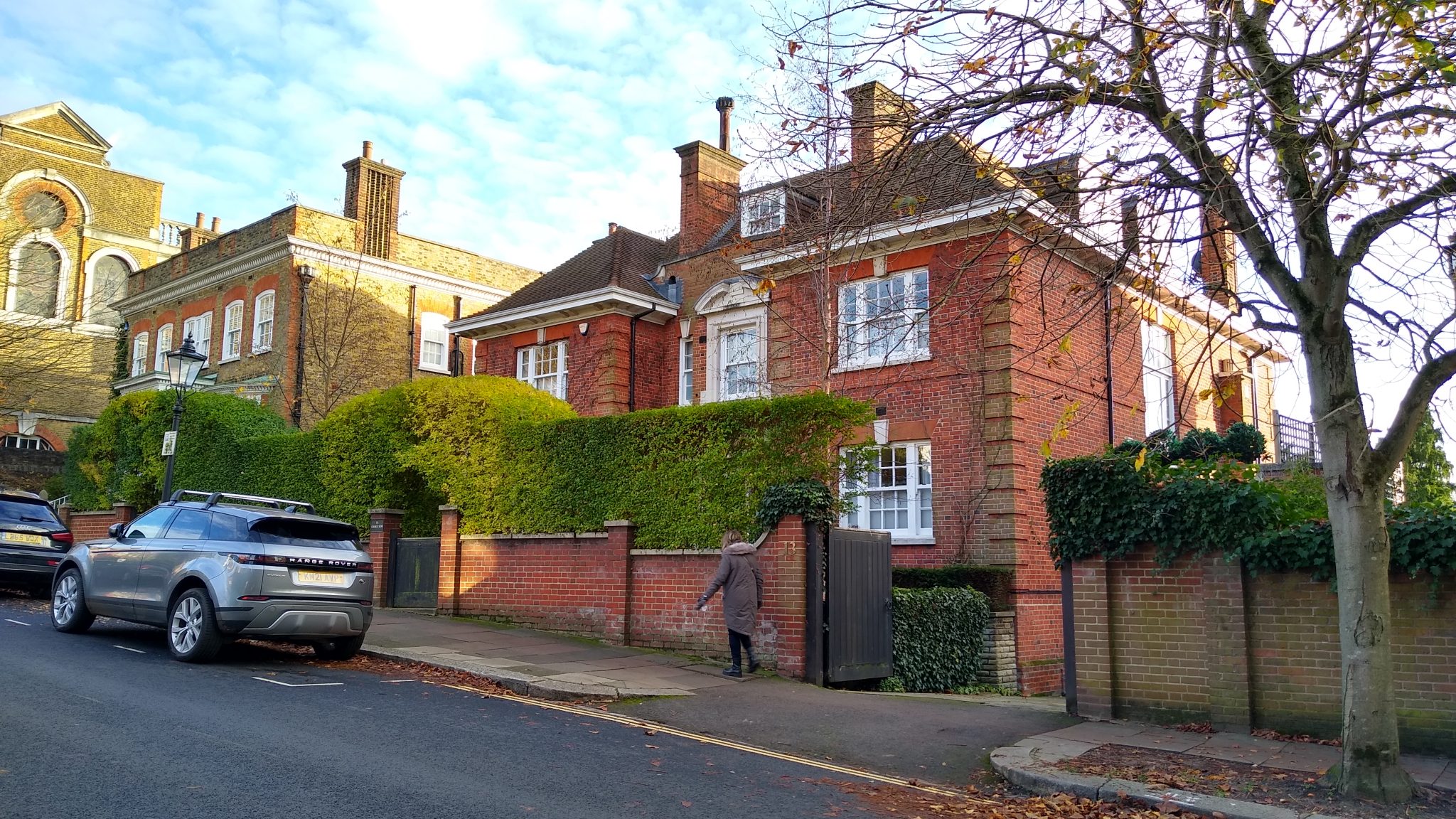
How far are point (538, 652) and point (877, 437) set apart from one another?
786 centimetres

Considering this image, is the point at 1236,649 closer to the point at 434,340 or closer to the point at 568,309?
the point at 568,309

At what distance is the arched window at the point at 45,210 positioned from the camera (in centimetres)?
4244

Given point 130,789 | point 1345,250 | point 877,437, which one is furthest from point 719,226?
point 130,789

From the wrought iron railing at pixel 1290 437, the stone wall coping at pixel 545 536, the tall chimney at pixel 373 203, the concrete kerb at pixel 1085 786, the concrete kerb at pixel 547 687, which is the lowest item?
the concrete kerb at pixel 1085 786

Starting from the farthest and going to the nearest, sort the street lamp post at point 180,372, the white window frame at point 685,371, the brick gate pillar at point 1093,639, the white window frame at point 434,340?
the white window frame at point 434,340 → the white window frame at point 685,371 → the street lamp post at point 180,372 → the brick gate pillar at point 1093,639

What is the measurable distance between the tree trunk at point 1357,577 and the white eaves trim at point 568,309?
16696 mm

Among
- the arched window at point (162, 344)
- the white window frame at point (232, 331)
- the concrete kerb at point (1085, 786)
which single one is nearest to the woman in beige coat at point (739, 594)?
the concrete kerb at point (1085, 786)

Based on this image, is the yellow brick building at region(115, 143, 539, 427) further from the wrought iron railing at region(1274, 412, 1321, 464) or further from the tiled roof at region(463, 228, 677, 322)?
the wrought iron railing at region(1274, 412, 1321, 464)

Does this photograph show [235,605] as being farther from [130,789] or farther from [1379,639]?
[1379,639]

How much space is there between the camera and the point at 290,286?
94.6 feet

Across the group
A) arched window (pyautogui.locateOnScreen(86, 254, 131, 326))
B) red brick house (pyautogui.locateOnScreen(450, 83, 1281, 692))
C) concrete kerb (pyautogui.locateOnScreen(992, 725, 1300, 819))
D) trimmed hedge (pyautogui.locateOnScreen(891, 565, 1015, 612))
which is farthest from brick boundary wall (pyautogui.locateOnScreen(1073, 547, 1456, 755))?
arched window (pyautogui.locateOnScreen(86, 254, 131, 326))

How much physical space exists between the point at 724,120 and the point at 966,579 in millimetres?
13801

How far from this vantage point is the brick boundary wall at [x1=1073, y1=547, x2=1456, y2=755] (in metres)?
8.33

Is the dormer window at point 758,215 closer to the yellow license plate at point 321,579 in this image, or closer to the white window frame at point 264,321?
the yellow license plate at point 321,579
